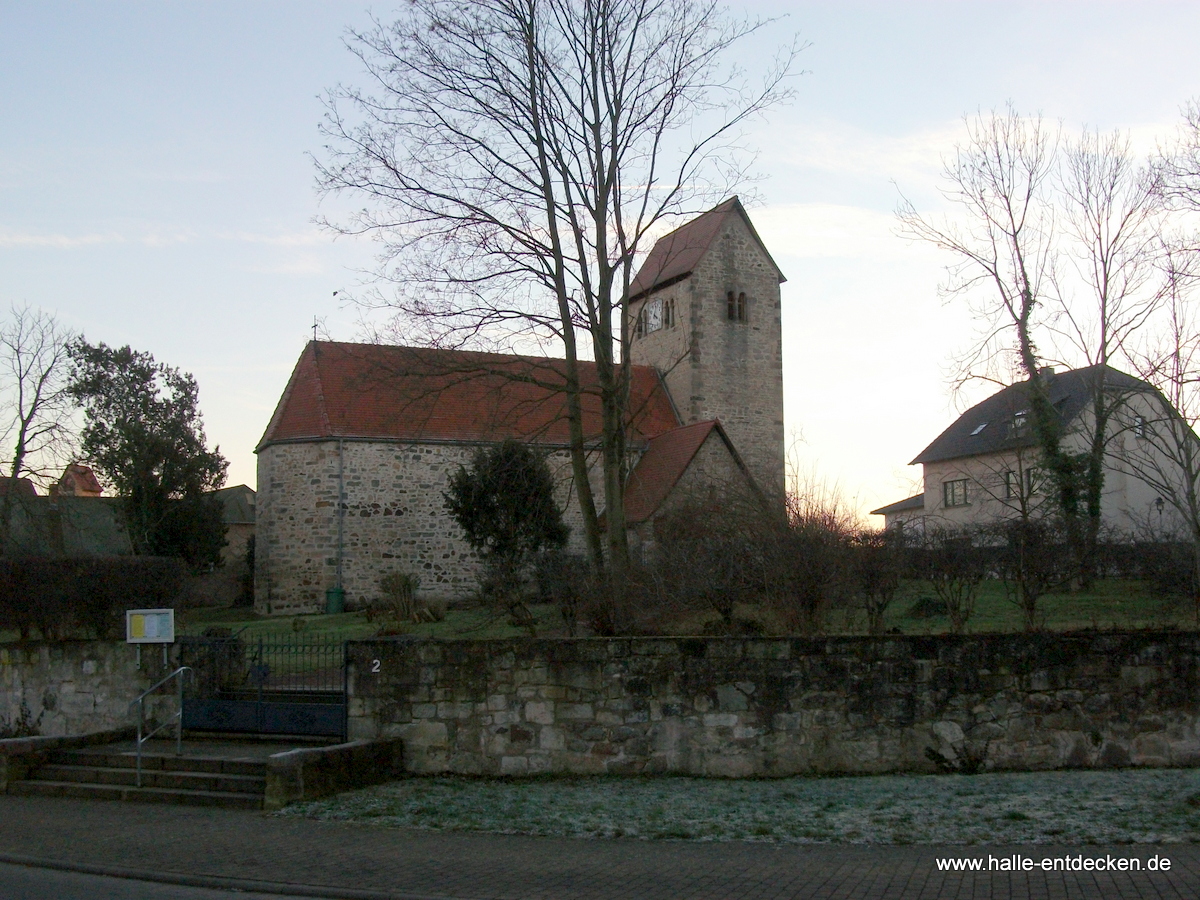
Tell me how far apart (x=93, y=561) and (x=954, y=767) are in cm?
1534

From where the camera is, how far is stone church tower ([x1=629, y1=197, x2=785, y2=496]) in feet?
122

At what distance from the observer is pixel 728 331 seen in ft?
124

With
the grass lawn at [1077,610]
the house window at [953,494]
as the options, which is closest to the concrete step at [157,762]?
the grass lawn at [1077,610]

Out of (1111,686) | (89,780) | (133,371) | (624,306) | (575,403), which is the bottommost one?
(89,780)

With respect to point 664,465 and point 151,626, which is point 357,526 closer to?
point 664,465

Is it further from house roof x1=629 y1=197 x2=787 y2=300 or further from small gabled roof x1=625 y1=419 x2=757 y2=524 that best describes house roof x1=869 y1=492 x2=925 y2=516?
small gabled roof x1=625 y1=419 x2=757 y2=524

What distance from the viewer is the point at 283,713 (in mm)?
12398

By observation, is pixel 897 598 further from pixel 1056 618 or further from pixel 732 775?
pixel 732 775

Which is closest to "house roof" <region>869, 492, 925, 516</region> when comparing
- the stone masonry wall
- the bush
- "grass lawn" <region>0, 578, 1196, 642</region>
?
the stone masonry wall

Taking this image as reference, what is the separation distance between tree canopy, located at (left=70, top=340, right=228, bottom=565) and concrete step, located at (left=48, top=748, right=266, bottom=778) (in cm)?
2588

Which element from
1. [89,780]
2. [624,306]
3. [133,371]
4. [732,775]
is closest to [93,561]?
[89,780]

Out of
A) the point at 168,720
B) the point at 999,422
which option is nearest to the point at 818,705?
the point at 168,720

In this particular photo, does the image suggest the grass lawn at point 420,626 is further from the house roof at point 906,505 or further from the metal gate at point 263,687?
the house roof at point 906,505

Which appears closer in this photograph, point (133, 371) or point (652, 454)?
point (652, 454)
